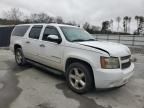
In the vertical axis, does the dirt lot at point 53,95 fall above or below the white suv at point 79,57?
below

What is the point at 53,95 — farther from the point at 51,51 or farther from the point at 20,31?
the point at 20,31

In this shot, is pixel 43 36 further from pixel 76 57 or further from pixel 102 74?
pixel 102 74

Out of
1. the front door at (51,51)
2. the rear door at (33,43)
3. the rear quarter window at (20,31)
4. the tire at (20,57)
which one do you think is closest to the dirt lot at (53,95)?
the front door at (51,51)

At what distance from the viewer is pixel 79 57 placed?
182 inches

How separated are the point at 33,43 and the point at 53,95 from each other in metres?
2.40

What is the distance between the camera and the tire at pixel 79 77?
4496 mm

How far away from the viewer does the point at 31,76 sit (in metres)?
6.18

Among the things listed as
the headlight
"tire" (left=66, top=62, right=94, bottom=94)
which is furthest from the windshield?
the headlight

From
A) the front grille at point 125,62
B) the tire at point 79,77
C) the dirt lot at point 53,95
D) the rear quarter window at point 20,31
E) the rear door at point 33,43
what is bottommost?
the dirt lot at point 53,95

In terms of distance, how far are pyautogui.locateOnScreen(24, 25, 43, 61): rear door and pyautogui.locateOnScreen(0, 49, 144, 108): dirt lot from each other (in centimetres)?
74

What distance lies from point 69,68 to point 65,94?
2.26 ft

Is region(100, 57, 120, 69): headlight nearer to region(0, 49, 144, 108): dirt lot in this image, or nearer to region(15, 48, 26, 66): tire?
region(0, 49, 144, 108): dirt lot

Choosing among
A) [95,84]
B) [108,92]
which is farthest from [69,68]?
[108,92]

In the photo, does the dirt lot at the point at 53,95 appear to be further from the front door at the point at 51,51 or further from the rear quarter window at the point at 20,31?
the rear quarter window at the point at 20,31
